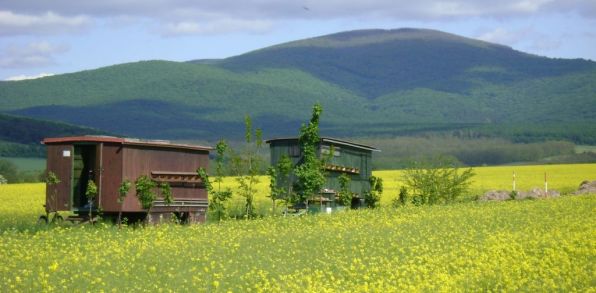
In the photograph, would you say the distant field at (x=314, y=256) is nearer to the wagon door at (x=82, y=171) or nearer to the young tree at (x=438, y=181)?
the wagon door at (x=82, y=171)

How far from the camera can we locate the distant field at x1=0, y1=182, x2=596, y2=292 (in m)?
20.2

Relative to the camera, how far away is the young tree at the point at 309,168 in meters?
43.0

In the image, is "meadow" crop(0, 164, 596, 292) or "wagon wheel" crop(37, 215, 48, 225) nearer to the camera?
"meadow" crop(0, 164, 596, 292)

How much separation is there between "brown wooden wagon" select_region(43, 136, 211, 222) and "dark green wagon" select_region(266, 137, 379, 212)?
8.66 meters

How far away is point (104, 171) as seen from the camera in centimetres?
3562

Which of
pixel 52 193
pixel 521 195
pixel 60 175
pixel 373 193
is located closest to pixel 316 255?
pixel 60 175

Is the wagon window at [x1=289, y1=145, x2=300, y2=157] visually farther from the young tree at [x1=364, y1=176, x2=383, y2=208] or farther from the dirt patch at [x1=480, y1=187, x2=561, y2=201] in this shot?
the dirt patch at [x1=480, y1=187, x2=561, y2=201]

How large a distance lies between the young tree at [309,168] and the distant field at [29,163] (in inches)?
1999

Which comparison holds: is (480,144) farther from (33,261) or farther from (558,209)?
(33,261)

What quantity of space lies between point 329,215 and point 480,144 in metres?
134

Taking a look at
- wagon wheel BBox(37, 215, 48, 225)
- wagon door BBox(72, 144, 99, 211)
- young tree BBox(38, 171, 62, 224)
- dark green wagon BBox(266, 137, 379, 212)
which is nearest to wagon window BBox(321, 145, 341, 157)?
dark green wagon BBox(266, 137, 379, 212)

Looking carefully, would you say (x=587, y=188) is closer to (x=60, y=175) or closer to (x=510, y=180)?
(x=510, y=180)

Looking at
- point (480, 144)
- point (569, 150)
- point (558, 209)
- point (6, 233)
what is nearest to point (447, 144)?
point (480, 144)

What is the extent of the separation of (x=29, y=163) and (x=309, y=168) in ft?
198
